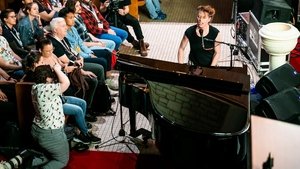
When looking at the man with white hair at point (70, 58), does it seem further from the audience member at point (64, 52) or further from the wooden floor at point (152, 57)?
the wooden floor at point (152, 57)

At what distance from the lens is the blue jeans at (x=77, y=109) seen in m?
5.61

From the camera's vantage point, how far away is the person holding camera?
787 cm

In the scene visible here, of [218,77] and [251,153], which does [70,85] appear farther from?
[251,153]

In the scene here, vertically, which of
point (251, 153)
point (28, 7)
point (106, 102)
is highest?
point (28, 7)

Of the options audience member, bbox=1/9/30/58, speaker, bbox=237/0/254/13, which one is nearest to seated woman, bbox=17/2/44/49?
audience member, bbox=1/9/30/58

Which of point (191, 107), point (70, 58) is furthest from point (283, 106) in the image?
point (70, 58)

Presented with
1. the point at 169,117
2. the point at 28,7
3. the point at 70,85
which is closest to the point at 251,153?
the point at 169,117

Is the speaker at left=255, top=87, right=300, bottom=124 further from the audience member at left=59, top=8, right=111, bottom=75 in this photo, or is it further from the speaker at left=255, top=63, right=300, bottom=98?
the audience member at left=59, top=8, right=111, bottom=75

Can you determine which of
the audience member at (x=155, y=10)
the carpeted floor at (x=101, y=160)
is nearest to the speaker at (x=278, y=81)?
the carpeted floor at (x=101, y=160)

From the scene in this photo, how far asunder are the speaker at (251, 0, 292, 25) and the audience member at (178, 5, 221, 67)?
130 centimetres

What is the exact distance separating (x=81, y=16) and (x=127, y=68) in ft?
6.31

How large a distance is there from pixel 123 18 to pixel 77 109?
272cm

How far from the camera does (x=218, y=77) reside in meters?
5.34

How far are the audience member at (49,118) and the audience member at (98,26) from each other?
79.2 inches
